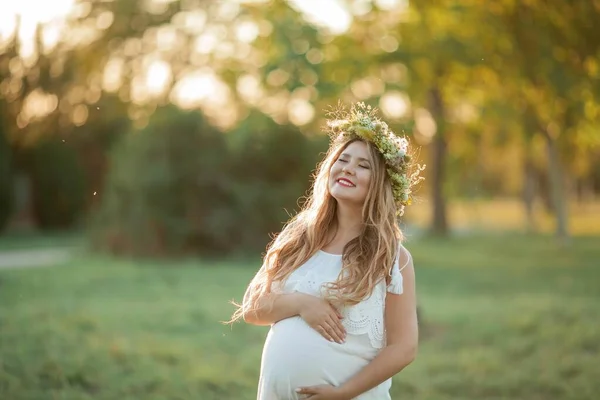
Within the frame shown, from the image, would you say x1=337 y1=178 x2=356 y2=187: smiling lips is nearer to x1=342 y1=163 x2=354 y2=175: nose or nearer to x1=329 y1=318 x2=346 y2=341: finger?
x1=342 y1=163 x2=354 y2=175: nose

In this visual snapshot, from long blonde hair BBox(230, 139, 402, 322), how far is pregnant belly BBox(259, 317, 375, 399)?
18cm

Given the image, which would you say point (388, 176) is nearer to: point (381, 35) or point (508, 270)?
point (381, 35)

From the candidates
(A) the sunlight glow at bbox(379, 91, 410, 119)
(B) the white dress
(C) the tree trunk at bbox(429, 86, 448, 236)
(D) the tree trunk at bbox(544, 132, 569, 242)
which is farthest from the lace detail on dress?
(C) the tree trunk at bbox(429, 86, 448, 236)

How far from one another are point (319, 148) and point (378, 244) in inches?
628

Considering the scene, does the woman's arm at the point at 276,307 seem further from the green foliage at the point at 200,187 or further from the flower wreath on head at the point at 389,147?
the green foliage at the point at 200,187

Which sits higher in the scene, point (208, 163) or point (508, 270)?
point (208, 163)

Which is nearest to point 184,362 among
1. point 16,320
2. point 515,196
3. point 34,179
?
point 16,320

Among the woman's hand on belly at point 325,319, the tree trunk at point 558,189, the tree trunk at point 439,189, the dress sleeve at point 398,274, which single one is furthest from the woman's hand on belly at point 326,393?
the tree trunk at point 439,189

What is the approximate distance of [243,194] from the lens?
739 inches

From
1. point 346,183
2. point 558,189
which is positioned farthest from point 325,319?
point 558,189

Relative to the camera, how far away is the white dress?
3164 millimetres

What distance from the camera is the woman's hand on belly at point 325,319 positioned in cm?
314

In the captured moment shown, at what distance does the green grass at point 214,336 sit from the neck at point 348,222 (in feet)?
11.3

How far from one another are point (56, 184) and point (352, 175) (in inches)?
1029
